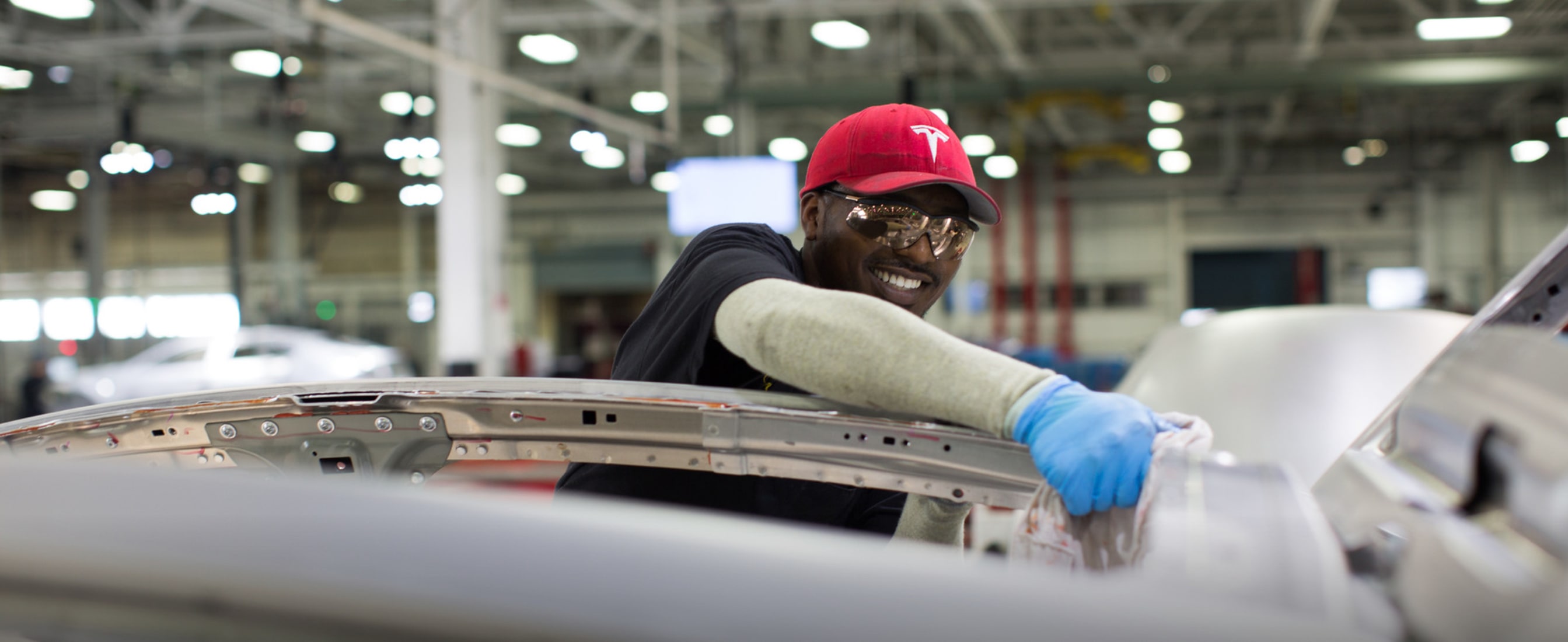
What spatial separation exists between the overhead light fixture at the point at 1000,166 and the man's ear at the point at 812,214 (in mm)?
19692

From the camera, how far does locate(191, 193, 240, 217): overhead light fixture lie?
569 inches

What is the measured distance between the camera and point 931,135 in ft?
5.66

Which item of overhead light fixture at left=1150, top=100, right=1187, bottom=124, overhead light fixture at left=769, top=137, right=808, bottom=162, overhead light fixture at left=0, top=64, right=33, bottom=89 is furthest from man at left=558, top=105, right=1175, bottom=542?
overhead light fixture at left=769, top=137, right=808, bottom=162

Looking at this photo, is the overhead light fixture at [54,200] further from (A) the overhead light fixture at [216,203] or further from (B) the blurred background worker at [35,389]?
(B) the blurred background worker at [35,389]

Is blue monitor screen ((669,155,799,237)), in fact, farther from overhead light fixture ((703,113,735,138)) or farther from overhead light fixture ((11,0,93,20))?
overhead light fixture ((703,113,735,138))

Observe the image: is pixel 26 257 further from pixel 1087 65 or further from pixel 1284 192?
pixel 1284 192

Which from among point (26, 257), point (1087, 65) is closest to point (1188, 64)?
point (1087, 65)

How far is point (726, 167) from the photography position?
37.2 feet

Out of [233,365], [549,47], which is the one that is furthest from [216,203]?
[549,47]

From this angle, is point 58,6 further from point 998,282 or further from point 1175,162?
point 1175,162

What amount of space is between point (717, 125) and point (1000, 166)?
19.8 feet

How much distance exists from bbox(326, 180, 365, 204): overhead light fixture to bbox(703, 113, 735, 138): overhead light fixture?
303 inches

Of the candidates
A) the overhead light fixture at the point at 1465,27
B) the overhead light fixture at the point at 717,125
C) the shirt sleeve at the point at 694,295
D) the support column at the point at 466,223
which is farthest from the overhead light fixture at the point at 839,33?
the shirt sleeve at the point at 694,295

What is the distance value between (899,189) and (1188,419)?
0.64 m
